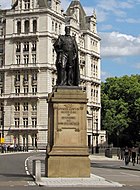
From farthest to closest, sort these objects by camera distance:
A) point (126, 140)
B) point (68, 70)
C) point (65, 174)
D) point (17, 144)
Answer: point (126, 140) < point (17, 144) < point (68, 70) < point (65, 174)

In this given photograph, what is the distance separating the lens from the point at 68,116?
77.9 ft

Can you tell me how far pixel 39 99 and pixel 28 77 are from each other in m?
5.82

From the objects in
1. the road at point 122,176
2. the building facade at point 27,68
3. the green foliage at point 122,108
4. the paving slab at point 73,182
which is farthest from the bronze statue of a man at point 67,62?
the green foliage at point 122,108

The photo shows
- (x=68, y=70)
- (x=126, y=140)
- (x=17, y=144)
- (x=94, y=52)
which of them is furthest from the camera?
(x=94, y=52)

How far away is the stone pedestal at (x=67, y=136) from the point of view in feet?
76.6

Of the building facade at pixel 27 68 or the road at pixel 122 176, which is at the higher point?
the building facade at pixel 27 68

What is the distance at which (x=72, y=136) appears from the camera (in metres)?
23.7

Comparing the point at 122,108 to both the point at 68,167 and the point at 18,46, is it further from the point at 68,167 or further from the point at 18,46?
the point at 68,167

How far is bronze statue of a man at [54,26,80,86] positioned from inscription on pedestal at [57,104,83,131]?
Answer: 151 centimetres

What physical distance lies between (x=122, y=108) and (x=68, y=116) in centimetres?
9907

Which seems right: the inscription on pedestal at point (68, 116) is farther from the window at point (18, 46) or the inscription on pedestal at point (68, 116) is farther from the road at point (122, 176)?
the window at point (18, 46)

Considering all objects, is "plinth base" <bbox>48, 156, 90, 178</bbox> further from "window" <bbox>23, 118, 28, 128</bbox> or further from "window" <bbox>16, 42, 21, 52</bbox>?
"window" <bbox>16, 42, 21, 52</bbox>

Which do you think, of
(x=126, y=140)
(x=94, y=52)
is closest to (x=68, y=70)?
(x=126, y=140)

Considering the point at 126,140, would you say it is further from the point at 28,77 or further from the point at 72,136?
the point at 72,136
